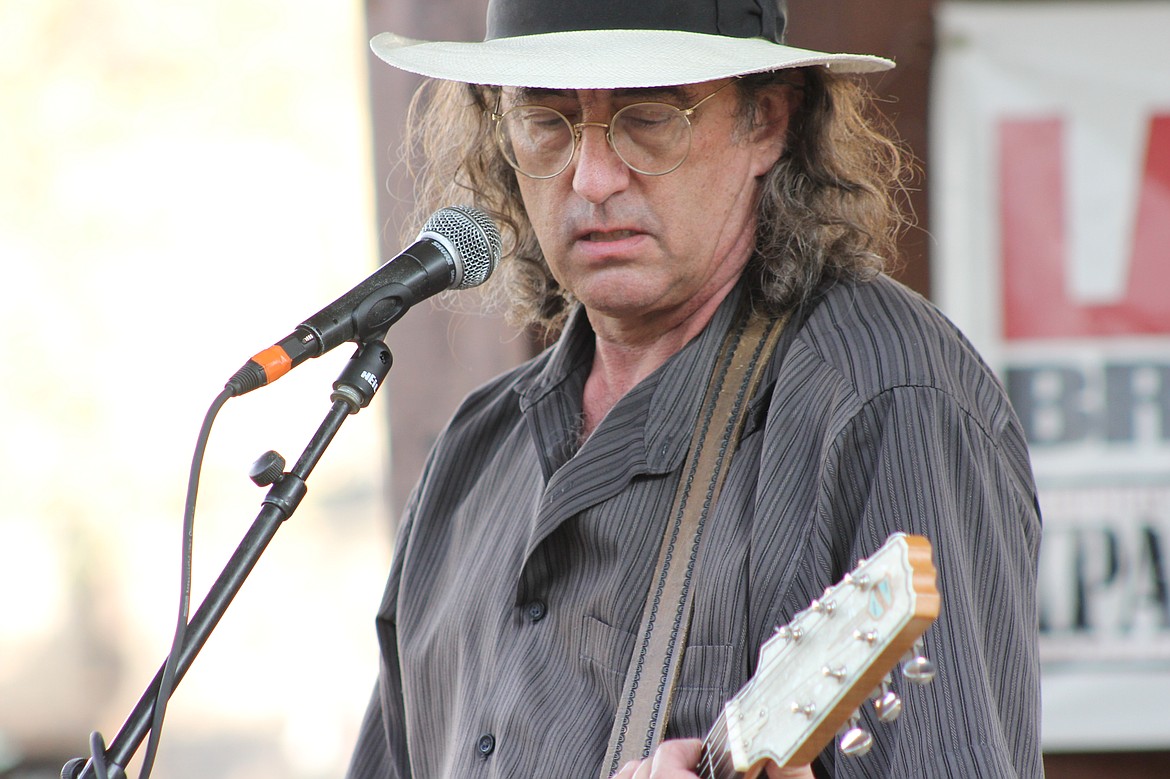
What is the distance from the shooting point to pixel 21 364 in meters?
5.51

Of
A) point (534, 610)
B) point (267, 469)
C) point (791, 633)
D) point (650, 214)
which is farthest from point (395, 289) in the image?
point (791, 633)

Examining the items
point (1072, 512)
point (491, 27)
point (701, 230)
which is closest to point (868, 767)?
point (701, 230)

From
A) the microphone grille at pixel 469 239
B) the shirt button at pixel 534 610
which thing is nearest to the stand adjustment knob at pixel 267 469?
the microphone grille at pixel 469 239

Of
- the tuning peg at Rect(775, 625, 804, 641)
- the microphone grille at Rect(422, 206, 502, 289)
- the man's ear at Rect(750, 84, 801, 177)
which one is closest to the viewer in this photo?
the tuning peg at Rect(775, 625, 804, 641)

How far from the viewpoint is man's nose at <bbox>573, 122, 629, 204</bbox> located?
1815 millimetres

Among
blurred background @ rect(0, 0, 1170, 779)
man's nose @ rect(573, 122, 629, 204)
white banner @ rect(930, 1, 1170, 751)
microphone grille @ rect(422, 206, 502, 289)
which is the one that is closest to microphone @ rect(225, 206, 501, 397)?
microphone grille @ rect(422, 206, 502, 289)

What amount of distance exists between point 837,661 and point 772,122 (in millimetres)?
986

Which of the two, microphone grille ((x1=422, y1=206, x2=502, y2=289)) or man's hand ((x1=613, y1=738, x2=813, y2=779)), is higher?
microphone grille ((x1=422, y1=206, x2=502, y2=289))

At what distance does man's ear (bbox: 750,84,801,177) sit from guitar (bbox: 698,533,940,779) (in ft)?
2.72

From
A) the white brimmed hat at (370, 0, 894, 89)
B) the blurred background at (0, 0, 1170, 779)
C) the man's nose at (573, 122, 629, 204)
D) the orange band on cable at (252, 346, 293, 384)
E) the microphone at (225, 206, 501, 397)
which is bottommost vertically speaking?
the blurred background at (0, 0, 1170, 779)

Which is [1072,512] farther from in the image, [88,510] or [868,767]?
[88,510]

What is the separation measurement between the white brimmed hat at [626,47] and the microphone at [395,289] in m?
0.22

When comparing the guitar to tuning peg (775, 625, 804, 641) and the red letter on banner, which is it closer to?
tuning peg (775, 625, 804, 641)

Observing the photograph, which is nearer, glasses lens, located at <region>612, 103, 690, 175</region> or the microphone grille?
the microphone grille
